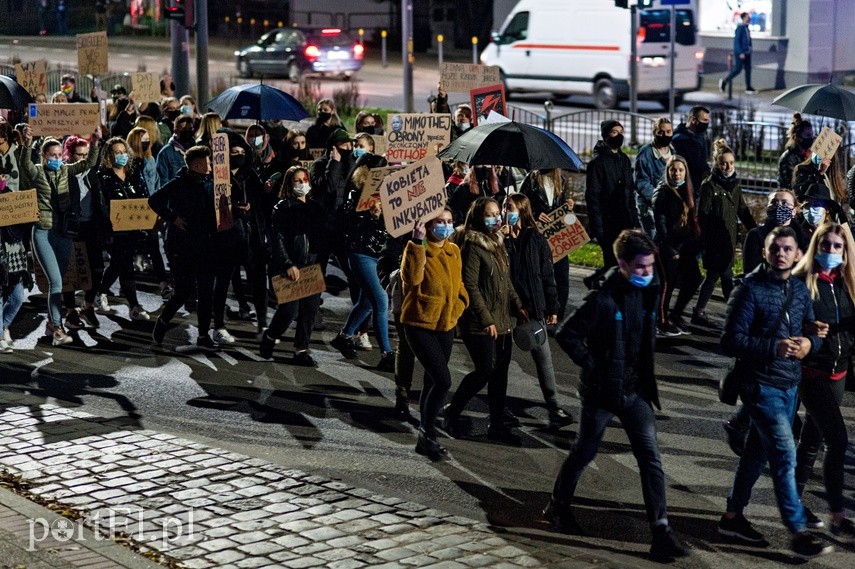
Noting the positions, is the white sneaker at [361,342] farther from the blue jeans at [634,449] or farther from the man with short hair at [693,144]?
the blue jeans at [634,449]

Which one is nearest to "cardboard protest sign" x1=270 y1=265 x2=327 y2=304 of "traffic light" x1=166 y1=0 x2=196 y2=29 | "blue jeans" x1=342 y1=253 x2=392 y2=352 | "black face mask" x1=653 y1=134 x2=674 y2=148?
"blue jeans" x1=342 y1=253 x2=392 y2=352

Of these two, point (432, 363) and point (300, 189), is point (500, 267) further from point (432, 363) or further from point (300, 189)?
point (300, 189)

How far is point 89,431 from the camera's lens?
9477mm

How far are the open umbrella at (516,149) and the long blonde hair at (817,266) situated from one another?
2.87m

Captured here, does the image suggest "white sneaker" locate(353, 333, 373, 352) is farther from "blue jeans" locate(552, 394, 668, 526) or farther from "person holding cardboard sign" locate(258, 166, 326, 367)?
"blue jeans" locate(552, 394, 668, 526)

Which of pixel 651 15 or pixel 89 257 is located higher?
pixel 651 15

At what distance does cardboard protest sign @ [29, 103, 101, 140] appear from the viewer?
13984mm

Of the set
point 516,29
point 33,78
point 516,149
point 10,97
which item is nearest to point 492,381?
point 516,149

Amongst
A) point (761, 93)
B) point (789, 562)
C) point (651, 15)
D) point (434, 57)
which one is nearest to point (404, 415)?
point (789, 562)

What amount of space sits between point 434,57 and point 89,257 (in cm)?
3524

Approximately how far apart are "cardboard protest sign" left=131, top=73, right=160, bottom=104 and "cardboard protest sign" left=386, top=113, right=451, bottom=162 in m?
6.16

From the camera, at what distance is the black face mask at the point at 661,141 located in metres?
13.1

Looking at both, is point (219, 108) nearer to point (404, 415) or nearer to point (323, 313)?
point (323, 313)

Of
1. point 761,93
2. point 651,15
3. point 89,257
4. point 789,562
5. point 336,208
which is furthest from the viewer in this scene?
point 761,93
